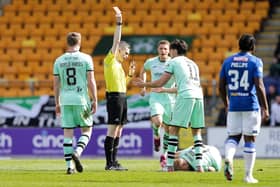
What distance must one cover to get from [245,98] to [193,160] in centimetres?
356

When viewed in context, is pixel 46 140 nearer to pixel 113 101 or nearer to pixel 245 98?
pixel 113 101

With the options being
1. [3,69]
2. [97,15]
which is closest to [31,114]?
[3,69]

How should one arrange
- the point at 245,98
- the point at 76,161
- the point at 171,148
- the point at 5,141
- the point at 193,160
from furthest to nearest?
1. the point at 5,141
2. the point at 193,160
3. the point at 171,148
4. the point at 76,161
5. the point at 245,98

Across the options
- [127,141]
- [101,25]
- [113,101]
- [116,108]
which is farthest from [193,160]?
[101,25]

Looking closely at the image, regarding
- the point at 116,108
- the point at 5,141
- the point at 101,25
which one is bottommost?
the point at 5,141

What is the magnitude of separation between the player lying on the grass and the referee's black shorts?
55.2 inches

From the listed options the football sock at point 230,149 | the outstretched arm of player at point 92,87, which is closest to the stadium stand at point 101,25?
the outstretched arm of player at point 92,87

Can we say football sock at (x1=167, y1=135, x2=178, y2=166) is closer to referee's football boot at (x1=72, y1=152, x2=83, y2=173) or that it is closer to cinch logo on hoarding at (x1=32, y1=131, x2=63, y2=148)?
referee's football boot at (x1=72, y1=152, x2=83, y2=173)

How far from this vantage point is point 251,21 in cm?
3647

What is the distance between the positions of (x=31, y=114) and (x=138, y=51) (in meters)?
6.59

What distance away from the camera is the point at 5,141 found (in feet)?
96.8

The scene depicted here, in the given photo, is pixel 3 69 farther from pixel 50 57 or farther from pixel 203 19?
pixel 203 19

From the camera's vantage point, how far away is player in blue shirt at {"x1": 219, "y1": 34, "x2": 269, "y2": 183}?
1472 cm

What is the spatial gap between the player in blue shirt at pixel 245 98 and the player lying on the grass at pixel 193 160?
10.8ft
